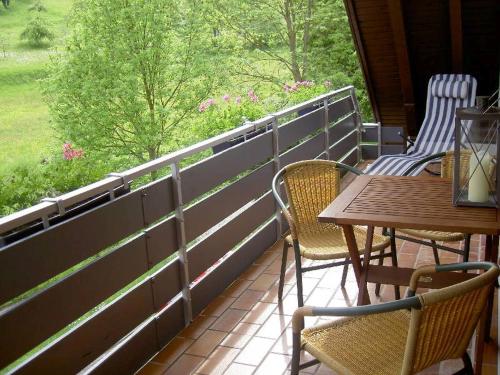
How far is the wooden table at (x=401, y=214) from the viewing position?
2.46 m

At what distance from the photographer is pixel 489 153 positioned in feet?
8.33

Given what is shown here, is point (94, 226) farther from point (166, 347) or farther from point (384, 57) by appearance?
point (384, 57)

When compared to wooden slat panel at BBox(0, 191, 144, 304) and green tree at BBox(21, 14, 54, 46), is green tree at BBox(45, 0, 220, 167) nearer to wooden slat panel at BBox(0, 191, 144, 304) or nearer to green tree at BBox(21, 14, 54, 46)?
green tree at BBox(21, 14, 54, 46)

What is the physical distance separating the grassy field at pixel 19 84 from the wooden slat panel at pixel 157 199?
1261 cm

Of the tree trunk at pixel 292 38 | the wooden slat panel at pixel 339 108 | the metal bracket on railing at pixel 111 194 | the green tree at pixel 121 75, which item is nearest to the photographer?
the metal bracket on railing at pixel 111 194

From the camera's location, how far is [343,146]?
6.79m

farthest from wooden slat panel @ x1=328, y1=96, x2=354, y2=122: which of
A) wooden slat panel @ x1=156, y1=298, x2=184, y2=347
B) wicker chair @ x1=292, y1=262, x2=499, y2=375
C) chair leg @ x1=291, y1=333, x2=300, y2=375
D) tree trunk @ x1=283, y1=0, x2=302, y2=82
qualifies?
tree trunk @ x1=283, y1=0, x2=302, y2=82

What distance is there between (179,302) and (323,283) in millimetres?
1048

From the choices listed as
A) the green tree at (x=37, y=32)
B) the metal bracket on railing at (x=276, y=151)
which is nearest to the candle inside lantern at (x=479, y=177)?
the metal bracket on railing at (x=276, y=151)

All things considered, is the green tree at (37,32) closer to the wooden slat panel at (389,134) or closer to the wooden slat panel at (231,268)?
the wooden slat panel at (389,134)

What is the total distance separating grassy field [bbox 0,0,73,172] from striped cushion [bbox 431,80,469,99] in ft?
35.8

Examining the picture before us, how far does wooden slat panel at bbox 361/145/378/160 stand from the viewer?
7648mm

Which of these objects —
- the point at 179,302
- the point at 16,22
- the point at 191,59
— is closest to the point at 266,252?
the point at 179,302

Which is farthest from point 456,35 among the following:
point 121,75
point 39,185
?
point 121,75
